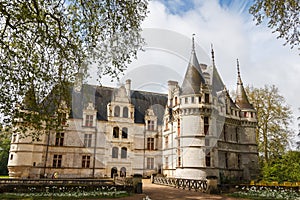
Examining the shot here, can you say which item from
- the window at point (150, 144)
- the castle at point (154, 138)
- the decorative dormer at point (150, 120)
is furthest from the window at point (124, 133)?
the window at point (150, 144)

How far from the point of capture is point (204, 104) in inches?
875

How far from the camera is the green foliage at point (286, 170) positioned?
17.7m

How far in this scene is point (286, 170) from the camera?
18.3 metres

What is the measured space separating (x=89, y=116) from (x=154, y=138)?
782 centimetres

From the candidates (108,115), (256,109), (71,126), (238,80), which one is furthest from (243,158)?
(71,126)

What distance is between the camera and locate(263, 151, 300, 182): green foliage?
17.7 metres

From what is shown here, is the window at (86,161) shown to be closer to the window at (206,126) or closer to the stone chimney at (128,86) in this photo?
the stone chimney at (128,86)

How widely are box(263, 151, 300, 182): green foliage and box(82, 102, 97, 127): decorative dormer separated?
17346 mm

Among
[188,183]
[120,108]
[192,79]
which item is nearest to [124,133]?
[120,108]

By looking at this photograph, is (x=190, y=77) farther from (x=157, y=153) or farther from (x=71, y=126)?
(x=71, y=126)

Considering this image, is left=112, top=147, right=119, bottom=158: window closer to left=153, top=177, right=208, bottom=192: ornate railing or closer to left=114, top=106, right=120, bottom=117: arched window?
left=114, top=106, right=120, bottom=117: arched window

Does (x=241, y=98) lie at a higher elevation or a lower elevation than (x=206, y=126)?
higher

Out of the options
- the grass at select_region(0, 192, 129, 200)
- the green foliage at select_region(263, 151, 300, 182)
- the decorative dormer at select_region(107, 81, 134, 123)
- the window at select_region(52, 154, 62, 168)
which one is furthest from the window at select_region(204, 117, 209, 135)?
the window at select_region(52, 154, 62, 168)

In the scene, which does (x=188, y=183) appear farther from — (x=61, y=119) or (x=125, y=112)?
(x=125, y=112)
